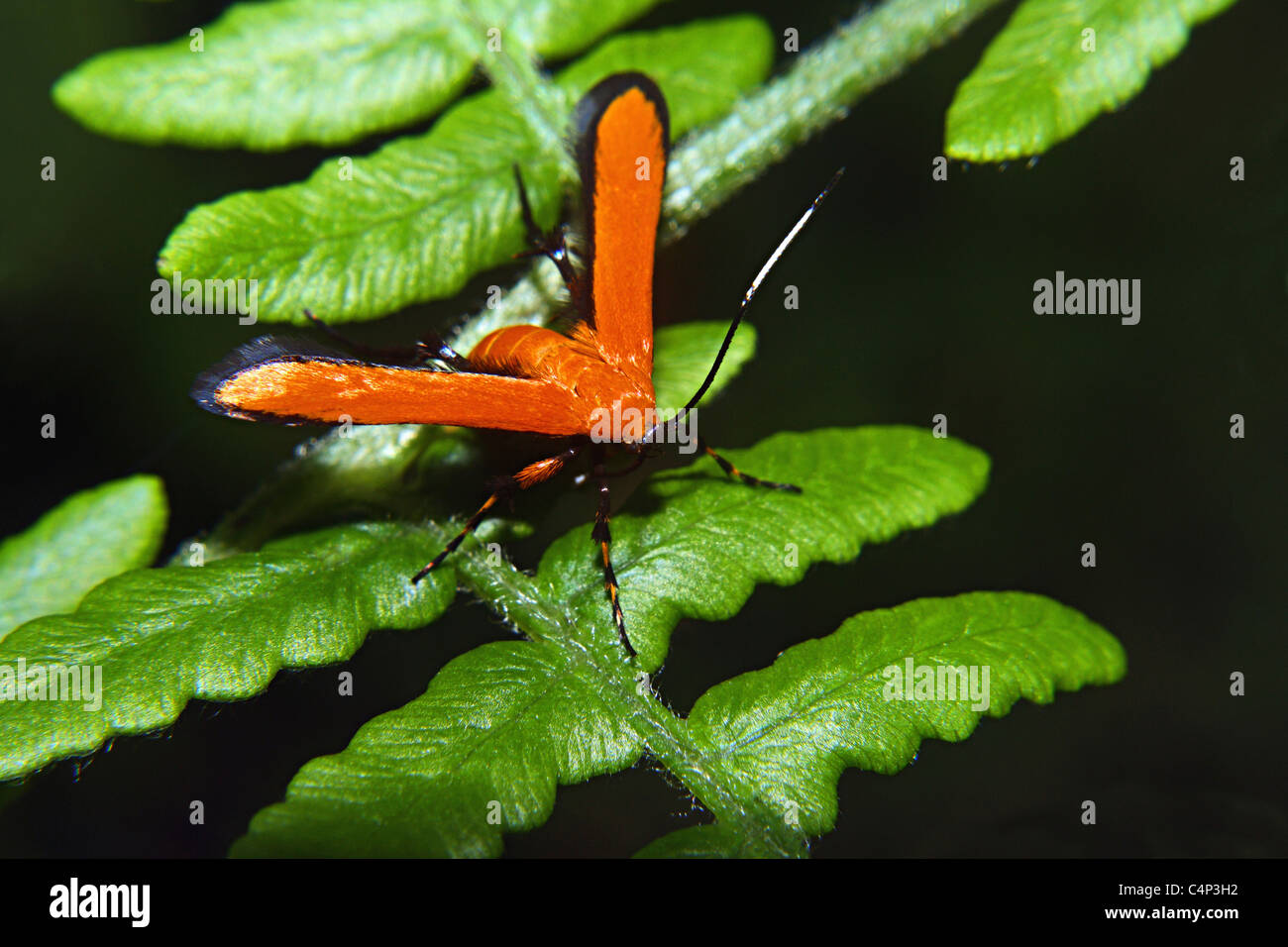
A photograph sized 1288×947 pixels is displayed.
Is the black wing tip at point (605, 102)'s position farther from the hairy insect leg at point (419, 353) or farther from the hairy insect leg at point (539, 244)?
the hairy insect leg at point (419, 353)

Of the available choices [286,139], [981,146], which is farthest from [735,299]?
[286,139]

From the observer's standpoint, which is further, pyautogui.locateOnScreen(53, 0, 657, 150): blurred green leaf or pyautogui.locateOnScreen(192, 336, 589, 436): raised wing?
pyautogui.locateOnScreen(53, 0, 657, 150): blurred green leaf

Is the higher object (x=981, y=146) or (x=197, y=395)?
(x=981, y=146)

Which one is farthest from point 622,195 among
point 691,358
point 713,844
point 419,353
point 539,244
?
point 713,844

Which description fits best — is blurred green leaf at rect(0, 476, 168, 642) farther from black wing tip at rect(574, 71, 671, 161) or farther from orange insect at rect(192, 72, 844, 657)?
black wing tip at rect(574, 71, 671, 161)

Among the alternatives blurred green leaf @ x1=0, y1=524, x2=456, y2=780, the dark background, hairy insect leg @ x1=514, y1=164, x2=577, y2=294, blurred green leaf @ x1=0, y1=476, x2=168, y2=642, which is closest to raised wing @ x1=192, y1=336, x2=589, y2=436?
blurred green leaf @ x1=0, y1=524, x2=456, y2=780
